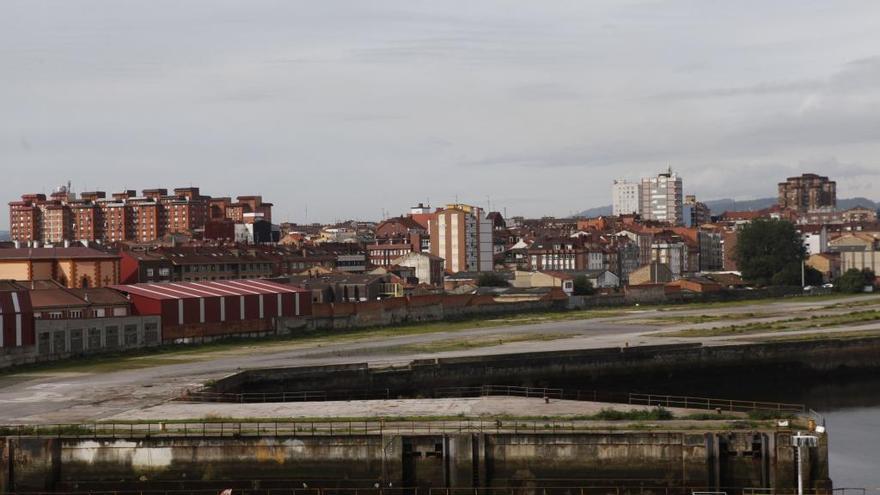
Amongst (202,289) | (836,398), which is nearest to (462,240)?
(202,289)

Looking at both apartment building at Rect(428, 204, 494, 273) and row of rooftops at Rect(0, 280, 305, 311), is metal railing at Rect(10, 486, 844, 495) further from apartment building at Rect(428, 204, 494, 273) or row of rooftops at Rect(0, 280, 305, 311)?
apartment building at Rect(428, 204, 494, 273)

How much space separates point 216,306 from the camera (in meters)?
91.6

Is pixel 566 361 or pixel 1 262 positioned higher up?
pixel 1 262

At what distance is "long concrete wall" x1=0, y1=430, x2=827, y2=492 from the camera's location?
44.9 meters

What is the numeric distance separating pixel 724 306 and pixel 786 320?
24.9 metres

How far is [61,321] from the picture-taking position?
77312 mm

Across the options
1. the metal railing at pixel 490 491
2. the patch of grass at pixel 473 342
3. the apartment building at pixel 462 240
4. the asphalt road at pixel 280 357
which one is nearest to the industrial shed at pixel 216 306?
the asphalt road at pixel 280 357

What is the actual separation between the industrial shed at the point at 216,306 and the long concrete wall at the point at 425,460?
40.5 m

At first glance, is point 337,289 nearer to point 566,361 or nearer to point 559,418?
point 566,361

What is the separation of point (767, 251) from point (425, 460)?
12742cm

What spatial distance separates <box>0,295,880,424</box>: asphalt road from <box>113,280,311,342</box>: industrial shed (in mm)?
3778

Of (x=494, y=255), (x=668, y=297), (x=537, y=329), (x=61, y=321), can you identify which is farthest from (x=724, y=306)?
(x=61, y=321)

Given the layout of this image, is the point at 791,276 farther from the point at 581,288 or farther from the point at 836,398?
the point at 836,398

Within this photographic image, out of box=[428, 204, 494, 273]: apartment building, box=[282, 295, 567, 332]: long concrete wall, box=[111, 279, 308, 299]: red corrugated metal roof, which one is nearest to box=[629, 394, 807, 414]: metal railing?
box=[111, 279, 308, 299]: red corrugated metal roof
